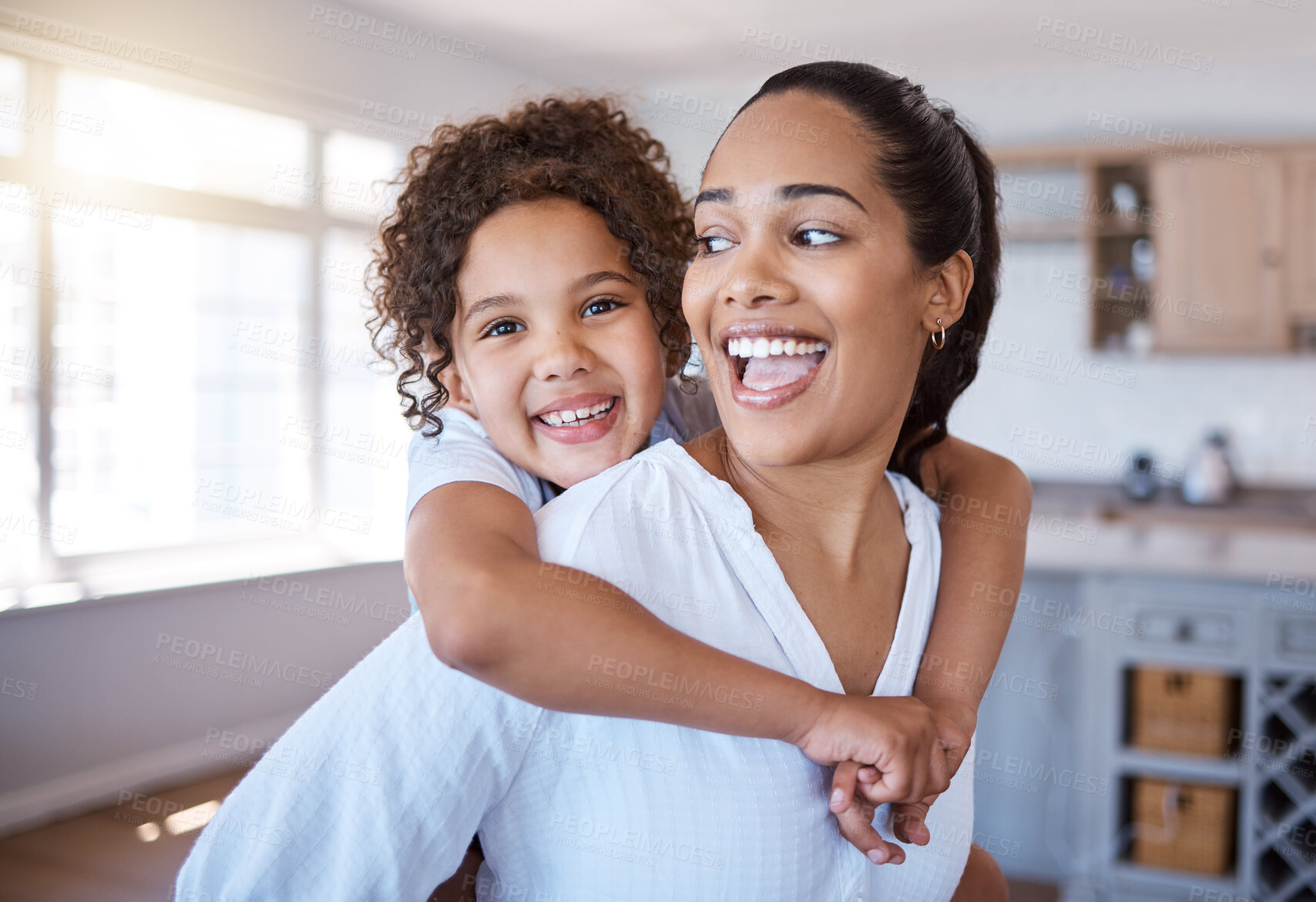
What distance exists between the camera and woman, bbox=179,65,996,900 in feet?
2.72

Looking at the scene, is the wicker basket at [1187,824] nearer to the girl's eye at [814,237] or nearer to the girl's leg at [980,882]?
the girl's leg at [980,882]

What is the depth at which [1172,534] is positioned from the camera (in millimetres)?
4664

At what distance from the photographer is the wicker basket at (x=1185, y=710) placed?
2.96 meters

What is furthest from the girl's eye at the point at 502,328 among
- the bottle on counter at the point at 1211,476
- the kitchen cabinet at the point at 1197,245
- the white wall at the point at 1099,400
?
the bottle on counter at the point at 1211,476

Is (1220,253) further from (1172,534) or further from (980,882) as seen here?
(980,882)

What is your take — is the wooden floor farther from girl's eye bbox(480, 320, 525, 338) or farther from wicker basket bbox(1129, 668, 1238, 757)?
girl's eye bbox(480, 320, 525, 338)

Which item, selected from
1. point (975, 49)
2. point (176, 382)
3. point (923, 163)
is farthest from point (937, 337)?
point (975, 49)

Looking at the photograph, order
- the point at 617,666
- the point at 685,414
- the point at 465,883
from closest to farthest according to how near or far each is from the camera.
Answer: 1. the point at 617,666
2. the point at 465,883
3. the point at 685,414

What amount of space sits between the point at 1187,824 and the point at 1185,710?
375 millimetres

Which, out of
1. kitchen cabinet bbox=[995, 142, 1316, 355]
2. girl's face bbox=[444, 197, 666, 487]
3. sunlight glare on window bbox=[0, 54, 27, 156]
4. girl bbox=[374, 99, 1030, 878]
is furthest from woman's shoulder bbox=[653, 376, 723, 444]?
kitchen cabinet bbox=[995, 142, 1316, 355]

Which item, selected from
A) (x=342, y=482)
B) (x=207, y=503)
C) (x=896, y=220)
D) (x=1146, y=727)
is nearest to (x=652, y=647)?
(x=896, y=220)

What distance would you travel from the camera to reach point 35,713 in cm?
389

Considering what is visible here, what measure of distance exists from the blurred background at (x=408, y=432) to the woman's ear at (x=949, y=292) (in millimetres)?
2183

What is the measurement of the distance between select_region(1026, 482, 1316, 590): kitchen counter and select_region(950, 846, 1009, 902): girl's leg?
193 centimetres
